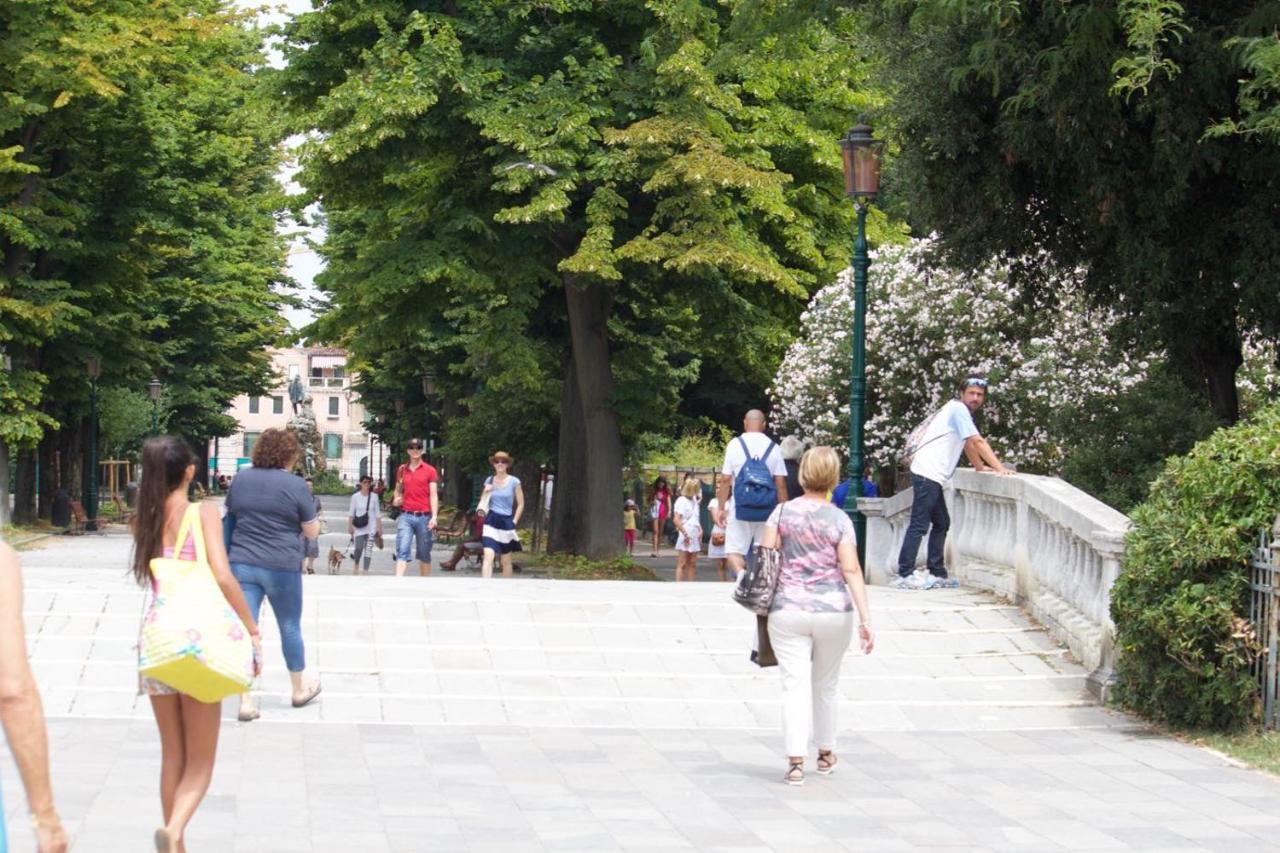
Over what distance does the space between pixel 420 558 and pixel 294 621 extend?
10.1 meters

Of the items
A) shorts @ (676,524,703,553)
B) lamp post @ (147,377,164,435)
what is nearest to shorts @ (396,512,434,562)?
shorts @ (676,524,703,553)

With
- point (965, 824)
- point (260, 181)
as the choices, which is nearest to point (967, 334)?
point (965, 824)

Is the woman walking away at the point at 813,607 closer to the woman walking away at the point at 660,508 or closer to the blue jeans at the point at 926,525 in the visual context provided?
the blue jeans at the point at 926,525

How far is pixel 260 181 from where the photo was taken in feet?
Result: 213

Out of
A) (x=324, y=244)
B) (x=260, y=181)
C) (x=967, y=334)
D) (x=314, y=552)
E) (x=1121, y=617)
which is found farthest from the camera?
(x=260, y=181)

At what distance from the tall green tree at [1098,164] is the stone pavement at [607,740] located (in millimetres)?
4202

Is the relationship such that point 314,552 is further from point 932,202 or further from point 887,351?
point 887,351

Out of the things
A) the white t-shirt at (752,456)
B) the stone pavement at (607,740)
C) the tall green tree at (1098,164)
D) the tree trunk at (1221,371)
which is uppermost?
the tall green tree at (1098,164)

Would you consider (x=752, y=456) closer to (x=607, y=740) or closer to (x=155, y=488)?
(x=607, y=740)

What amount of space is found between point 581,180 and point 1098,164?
1227cm

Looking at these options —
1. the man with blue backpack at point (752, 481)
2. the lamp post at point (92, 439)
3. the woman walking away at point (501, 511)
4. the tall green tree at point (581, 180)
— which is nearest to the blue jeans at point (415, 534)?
the woman walking away at point (501, 511)

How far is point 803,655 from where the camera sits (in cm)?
999

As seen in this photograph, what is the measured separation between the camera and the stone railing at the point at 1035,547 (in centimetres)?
1316

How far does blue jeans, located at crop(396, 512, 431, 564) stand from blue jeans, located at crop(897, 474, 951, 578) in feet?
21.3
